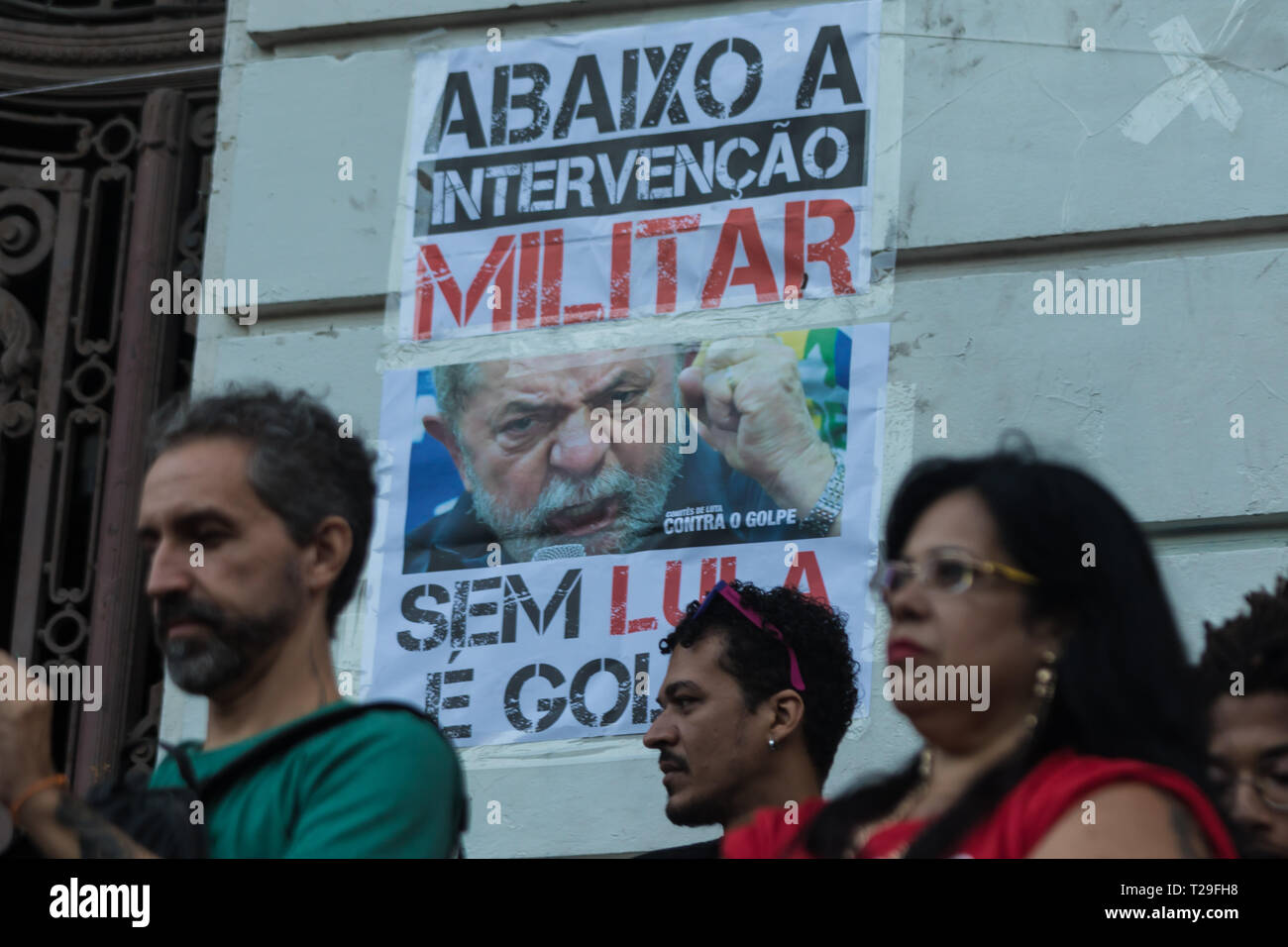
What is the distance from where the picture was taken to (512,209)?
6.67 meters

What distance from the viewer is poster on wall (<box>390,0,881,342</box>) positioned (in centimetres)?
640

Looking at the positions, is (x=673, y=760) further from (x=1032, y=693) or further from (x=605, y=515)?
(x=1032, y=693)

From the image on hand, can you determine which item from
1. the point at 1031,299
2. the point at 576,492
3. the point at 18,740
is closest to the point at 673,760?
the point at 576,492

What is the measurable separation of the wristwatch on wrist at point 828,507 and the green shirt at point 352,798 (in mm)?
2337

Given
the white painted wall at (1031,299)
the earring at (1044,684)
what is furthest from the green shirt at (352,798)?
the white painted wall at (1031,299)

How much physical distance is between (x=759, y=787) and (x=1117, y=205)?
1980mm

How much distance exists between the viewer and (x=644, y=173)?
6.58m

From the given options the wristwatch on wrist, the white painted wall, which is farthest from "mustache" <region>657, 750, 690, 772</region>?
the wristwatch on wrist

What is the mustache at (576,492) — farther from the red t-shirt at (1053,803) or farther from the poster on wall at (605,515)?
the red t-shirt at (1053,803)

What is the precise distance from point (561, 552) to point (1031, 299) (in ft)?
4.67

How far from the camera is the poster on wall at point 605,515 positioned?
6.12 metres

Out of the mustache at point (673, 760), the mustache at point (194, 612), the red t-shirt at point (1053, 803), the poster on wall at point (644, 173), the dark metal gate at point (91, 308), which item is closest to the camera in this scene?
the red t-shirt at point (1053, 803)
